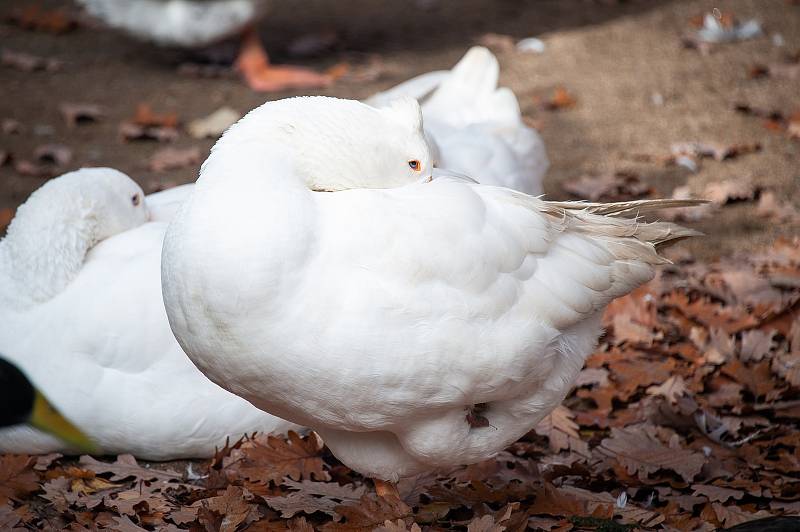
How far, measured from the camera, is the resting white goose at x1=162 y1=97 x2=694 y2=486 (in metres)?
2.33

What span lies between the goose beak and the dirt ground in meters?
2.66

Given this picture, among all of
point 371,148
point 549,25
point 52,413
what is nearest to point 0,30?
point 549,25

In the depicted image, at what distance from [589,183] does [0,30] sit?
5692 millimetres

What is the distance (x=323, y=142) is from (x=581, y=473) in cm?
166

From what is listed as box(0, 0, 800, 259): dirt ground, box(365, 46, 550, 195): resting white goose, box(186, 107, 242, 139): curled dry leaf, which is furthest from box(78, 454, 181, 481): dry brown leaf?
box(186, 107, 242, 139): curled dry leaf

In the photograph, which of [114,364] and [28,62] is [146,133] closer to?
[28,62]

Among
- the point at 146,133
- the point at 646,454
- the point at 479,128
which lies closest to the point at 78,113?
the point at 146,133

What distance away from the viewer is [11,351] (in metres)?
3.68

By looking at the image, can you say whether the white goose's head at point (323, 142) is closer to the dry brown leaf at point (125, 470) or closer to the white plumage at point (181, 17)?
the dry brown leaf at point (125, 470)

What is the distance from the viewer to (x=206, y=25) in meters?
7.55

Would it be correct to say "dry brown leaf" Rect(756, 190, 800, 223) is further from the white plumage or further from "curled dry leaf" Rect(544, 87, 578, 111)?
the white plumage

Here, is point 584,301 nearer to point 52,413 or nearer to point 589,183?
point 52,413

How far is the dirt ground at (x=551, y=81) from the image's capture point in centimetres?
595

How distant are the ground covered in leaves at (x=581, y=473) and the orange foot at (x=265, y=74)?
12.7 ft
